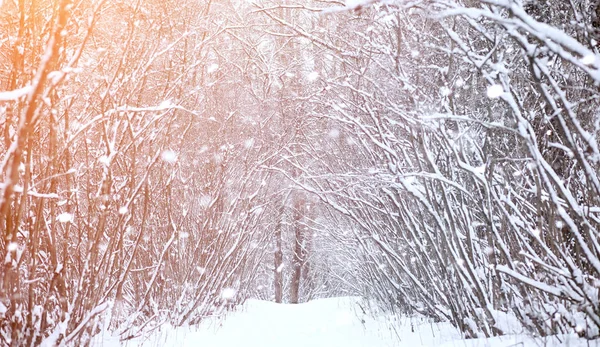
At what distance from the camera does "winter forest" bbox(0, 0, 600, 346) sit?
1966 millimetres

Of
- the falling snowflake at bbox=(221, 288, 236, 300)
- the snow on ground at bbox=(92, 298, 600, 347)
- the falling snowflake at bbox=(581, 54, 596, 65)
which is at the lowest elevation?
the snow on ground at bbox=(92, 298, 600, 347)

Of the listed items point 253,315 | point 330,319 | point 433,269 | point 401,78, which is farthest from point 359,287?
point 401,78

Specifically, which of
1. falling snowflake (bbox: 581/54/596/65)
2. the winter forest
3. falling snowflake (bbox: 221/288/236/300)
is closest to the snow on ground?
the winter forest

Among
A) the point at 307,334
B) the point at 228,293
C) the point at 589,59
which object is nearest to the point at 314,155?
the point at 307,334

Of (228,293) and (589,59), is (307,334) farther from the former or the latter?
(589,59)

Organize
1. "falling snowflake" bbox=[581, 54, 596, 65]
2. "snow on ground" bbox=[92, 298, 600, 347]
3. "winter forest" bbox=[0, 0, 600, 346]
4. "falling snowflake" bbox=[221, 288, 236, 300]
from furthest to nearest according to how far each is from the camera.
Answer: "falling snowflake" bbox=[221, 288, 236, 300], "snow on ground" bbox=[92, 298, 600, 347], "winter forest" bbox=[0, 0, 600, 346], "falling snowflake" bbox=[581, 54, 596, 65]

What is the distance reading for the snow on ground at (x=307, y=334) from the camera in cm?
327

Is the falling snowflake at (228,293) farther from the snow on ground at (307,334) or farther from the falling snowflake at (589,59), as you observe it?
the falling snowflake at (589,59)

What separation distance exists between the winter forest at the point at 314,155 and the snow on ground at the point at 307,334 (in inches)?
6.0

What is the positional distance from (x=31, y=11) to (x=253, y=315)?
19.3ft

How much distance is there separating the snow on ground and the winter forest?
15 cm

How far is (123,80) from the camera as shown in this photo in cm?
277

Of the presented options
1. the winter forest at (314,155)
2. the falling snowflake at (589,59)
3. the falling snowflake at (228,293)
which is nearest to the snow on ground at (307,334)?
the winter forest at (314,155)

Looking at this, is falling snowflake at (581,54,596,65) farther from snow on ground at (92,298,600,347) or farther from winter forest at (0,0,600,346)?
snow on ground at (92,298,600,347)
